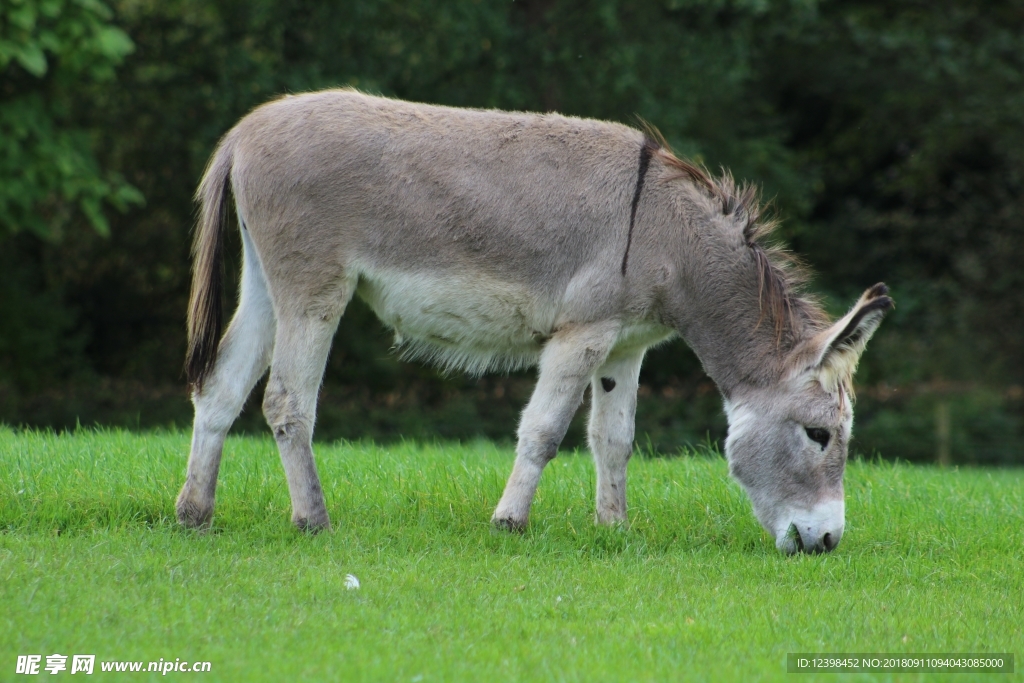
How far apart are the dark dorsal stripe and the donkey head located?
1.06 m

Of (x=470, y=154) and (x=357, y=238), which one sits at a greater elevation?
(x=470, y=154)

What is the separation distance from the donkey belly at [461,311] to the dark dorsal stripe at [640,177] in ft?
1.61

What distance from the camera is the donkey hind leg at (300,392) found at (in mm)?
5355

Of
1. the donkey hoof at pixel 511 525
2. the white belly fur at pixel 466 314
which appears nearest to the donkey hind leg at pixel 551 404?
the donkey hoof at pixel 511 525

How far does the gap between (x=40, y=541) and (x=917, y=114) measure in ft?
56.3

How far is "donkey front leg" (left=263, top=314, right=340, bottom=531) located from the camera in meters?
5.36

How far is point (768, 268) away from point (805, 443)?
3.17 feet

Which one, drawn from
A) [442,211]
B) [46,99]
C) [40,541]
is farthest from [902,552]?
[46,99]

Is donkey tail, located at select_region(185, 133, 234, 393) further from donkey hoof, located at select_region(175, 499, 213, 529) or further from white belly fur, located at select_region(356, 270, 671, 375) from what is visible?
white belly fur, located at select_region(356, 270, 671, 375)

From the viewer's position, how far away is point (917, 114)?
61.1 feet

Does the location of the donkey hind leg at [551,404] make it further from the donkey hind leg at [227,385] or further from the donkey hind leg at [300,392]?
the donkey hind leg at [227,385]

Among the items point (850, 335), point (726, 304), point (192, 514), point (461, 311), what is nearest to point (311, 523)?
point (192, 514)

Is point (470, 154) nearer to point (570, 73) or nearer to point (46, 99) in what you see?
point (46, 99)

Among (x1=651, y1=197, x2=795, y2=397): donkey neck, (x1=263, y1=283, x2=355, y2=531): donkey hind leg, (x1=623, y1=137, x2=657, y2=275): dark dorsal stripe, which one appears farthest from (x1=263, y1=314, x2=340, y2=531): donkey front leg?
(x1=651, y1=197, x2=795, y2=397): donkey neck
